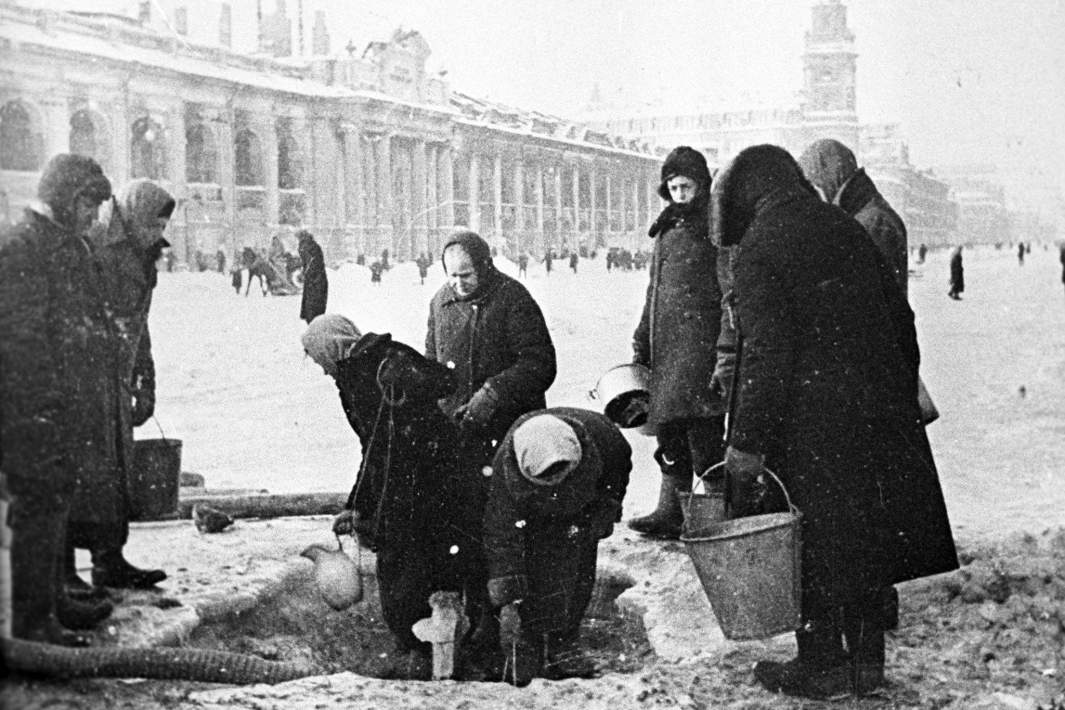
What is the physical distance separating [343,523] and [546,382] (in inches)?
34.2

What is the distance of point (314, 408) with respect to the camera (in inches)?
162

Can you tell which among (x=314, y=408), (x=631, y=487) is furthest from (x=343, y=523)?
(x=631, y=487)

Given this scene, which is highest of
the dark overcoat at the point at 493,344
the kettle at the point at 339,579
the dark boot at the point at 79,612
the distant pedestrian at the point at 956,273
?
the distant pedestrian at the point at 956,273

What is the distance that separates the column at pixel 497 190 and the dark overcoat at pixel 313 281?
0.72 meters

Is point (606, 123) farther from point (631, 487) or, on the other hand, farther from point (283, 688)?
point (283, 688)

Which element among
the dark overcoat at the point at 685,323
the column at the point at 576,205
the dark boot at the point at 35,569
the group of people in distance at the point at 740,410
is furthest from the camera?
the column at the point at 576,205

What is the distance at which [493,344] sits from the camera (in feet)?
13.2

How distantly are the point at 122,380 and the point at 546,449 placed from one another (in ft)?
4.36

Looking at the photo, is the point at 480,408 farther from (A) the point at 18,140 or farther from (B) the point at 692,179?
(A) the point at 18,140

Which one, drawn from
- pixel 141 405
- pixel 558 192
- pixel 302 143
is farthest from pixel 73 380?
pixel 558 192

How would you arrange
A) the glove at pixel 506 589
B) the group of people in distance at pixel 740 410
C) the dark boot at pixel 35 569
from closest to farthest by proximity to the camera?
the dark boot at pixel 35 569 → the group of people in distance at pixel 740 410 → the glove at pixel 506 589

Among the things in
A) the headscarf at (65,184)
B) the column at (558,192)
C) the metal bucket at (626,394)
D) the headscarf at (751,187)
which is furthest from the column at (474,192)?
the headscarf at (65,184)

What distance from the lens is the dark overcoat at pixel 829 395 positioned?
10.8 feet

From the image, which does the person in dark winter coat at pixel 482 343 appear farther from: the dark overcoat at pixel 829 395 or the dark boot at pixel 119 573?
the dark boot at pixel 119 573
